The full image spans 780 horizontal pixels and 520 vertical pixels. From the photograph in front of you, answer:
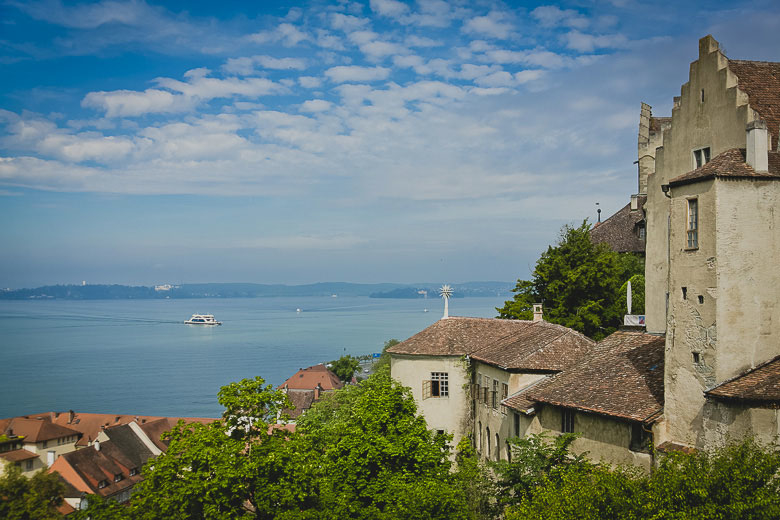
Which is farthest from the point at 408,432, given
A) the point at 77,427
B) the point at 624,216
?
the point at 77,427

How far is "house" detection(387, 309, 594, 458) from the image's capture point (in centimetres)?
2962

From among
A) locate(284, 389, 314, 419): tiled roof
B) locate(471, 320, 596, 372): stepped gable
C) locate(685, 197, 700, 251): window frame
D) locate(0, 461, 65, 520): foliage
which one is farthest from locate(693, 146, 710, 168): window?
locate(284, 389, 314, 419): tiled roof

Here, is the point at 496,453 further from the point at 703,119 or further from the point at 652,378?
the point at 703,119

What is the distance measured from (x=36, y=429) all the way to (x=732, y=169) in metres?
77.1

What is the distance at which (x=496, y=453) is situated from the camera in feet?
102

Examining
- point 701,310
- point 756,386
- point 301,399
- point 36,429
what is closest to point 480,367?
point 701,310

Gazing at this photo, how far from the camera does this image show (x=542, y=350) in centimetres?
3011

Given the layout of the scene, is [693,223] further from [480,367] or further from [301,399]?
[301,399]

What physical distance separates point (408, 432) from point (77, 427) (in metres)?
75.1

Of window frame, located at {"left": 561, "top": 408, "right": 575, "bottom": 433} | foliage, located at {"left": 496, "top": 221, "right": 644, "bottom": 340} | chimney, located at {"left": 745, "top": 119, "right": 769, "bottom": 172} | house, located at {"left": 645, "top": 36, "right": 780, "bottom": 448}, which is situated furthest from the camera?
foliage, located at {"left": 496, "top": 221, "right": 644, "bottom": 340}

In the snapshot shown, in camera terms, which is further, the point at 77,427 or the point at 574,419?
the point at 77,427

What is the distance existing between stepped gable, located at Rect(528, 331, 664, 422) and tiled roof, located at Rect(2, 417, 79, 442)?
65877mm

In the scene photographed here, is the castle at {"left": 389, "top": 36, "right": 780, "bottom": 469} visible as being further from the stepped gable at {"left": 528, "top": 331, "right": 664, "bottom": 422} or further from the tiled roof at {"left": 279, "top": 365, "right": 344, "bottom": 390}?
the tiled roof at {"left": 279, "top": 365, "right": 344, "bottom": 390}

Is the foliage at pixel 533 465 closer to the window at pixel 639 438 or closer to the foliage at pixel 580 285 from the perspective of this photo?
the window at pixel 639 438
